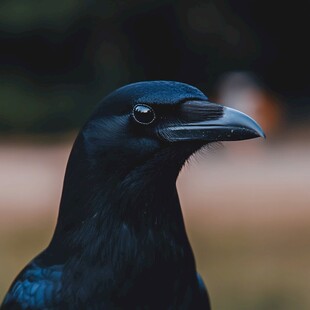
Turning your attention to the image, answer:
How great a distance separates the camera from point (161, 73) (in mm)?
15914

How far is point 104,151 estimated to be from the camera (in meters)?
3.12

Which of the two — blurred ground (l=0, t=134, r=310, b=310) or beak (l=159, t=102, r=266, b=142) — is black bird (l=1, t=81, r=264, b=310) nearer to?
beak (l=159, t=102, r=266, b=142)

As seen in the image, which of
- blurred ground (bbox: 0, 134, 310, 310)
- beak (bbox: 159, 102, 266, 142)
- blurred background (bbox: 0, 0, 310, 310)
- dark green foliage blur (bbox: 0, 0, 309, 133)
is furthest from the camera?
dark green foliage blur (bbox: 0, 0, 309, 133)

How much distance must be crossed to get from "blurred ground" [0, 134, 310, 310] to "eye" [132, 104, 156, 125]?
3.79 m

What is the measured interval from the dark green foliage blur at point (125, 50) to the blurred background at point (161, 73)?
0.02m

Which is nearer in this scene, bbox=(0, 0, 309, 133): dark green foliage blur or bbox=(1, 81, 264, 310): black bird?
bbox=(1, 81, 264, 310): black bird

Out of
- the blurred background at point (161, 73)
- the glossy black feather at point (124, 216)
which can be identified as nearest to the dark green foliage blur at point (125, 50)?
the blurred background at point (161, 73)

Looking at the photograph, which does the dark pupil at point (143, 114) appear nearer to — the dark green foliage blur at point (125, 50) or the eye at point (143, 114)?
the eye at point (143, 114)

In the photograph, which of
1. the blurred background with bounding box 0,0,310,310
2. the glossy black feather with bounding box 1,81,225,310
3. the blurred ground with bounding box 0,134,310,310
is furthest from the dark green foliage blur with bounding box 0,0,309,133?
the glossy black feather with bounding box 1,81,225,310

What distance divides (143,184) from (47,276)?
0.43m

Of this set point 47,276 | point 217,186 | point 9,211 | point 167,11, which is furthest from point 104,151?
point 167,11

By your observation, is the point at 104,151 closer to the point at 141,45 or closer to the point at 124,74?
the point at 124,74

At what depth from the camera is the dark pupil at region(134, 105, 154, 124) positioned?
306cm

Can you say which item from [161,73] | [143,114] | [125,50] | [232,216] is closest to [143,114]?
[143,114]
